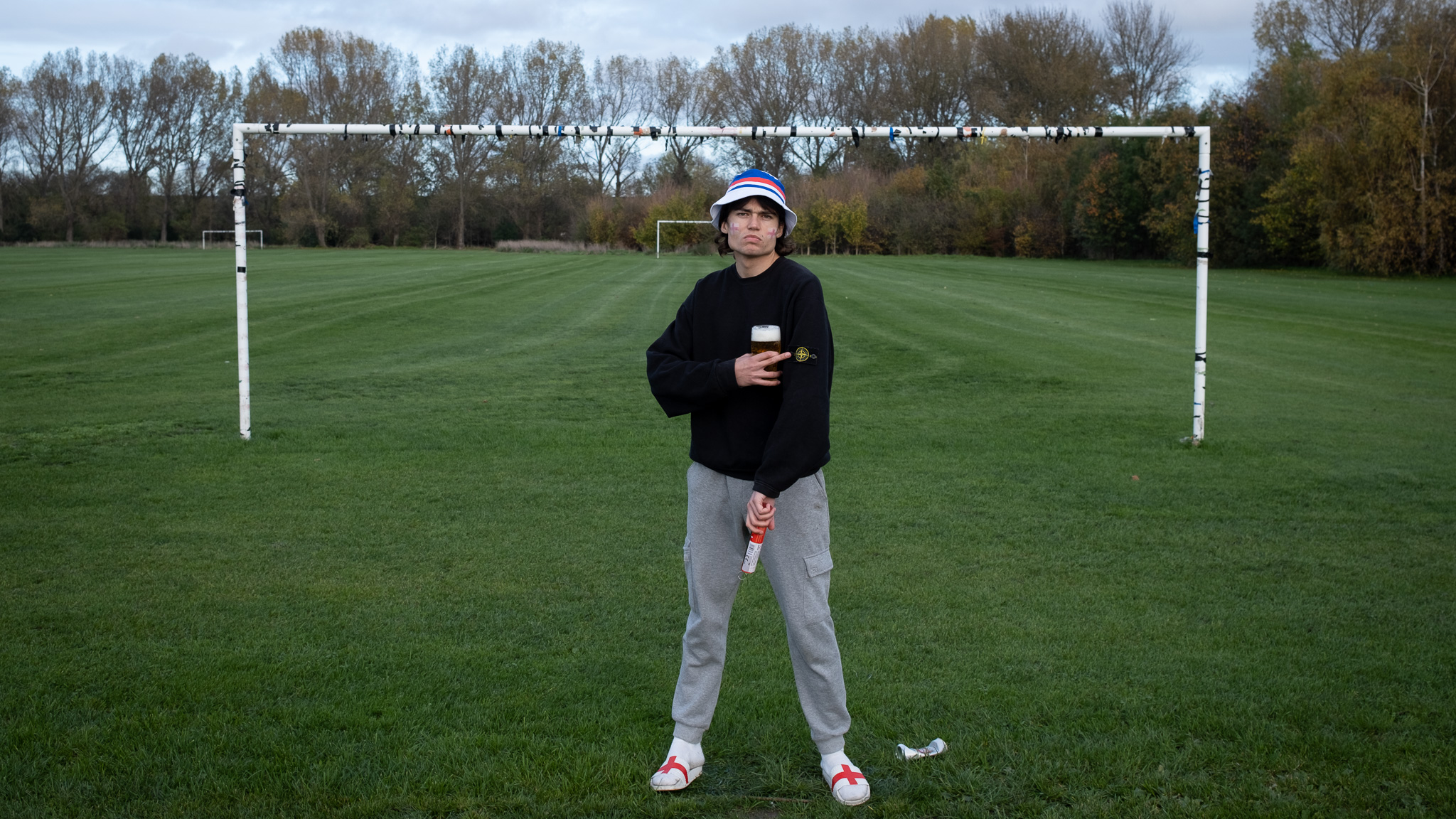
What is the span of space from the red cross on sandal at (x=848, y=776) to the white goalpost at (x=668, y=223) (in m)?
50.3

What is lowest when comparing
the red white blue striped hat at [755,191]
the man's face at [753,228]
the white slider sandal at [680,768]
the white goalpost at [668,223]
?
the white slider sandal at [680,768]

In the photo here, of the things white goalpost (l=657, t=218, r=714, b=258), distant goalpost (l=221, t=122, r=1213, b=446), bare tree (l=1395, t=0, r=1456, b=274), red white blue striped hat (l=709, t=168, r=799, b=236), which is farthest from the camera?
white goalpost (l=657, t=218, r=714, b=258)

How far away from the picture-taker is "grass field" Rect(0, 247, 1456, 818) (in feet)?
11.5

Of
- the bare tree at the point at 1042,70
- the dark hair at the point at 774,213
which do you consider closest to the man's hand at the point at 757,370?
the dark hair at the point at 774,213

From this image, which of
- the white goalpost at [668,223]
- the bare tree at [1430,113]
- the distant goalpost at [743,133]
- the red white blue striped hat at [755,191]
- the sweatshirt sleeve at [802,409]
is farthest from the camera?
the white goalpost at [668,223]

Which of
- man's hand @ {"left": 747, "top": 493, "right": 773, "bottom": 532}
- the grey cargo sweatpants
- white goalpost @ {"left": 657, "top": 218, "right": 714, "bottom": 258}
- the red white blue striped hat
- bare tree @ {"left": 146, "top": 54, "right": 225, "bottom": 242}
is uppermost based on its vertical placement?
bare tree @ {"left": 146, "top": 54, "right": 225, "bottom": 242}

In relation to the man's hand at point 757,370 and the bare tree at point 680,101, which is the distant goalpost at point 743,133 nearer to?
the man's hand at point 757,370

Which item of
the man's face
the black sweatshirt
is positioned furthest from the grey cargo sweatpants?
the man's face

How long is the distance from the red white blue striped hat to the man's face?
0.11ft

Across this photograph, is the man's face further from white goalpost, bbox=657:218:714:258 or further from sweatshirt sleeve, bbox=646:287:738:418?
white goalpost, bbox=657:218:714:258

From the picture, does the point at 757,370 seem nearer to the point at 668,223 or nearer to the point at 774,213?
the point at 774,213

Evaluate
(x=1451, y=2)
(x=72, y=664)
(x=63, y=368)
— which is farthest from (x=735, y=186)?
(x=1451, y=2)

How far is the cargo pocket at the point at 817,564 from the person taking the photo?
3326 mm

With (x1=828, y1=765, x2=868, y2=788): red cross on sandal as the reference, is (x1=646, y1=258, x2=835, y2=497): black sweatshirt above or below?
above
